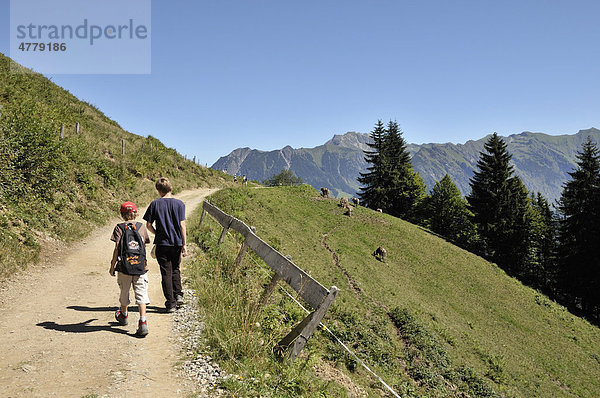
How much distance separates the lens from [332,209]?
1435 inches

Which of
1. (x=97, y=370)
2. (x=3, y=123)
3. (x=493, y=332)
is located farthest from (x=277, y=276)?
(x=493, y=332)

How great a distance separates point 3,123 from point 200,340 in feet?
44.1

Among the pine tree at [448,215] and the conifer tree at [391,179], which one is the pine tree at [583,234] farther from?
the conifer tree at [391,179]

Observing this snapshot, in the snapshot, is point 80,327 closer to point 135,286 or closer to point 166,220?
point 135,286

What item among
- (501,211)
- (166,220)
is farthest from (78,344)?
(501,211)

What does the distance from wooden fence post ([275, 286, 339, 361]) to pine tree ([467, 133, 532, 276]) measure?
48.5 metres

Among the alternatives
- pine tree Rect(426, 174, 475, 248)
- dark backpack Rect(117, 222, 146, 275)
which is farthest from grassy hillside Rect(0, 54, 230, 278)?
pine tree Rect(426, 174, 475, 248)

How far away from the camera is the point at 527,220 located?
4644 cm

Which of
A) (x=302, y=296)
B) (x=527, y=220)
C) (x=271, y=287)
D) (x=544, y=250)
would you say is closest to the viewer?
(x=302, y=296)

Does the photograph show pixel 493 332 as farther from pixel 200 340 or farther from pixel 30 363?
pixel 30 363

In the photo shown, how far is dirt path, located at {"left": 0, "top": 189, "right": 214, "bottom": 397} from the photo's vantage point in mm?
4332

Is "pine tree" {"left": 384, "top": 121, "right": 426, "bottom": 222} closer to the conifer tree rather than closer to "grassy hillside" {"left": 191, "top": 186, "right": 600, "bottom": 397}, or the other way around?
the conifer tree

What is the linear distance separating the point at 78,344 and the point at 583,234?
2176 inches

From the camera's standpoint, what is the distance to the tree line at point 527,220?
4284 cm
